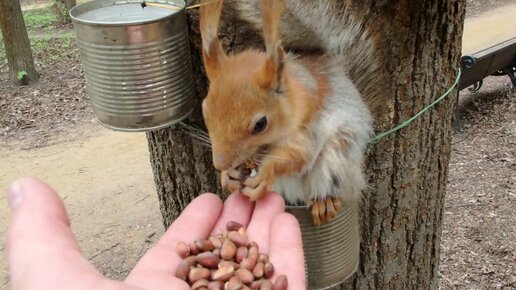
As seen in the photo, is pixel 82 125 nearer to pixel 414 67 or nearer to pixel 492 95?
pixel 492 95

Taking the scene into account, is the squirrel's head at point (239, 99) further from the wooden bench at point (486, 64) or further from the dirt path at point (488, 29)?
the dirt path at point (488, 29)

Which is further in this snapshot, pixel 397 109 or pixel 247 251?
pixel 397 109

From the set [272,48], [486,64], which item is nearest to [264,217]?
[272,48]

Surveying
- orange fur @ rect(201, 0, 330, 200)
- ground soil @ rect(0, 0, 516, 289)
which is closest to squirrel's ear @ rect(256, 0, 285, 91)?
orange fur @ rect(201, 0, 330, 200)

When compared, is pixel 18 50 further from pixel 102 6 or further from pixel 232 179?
pixel 232 179

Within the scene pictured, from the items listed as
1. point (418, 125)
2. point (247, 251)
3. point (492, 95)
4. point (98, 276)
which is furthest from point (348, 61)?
point (492, 95)

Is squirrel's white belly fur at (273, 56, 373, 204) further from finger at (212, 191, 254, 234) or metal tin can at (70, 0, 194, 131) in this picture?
metal tin can at (70, 0, 194, 131)

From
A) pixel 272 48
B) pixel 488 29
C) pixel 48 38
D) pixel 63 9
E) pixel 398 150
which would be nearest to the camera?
pixel 272 48
